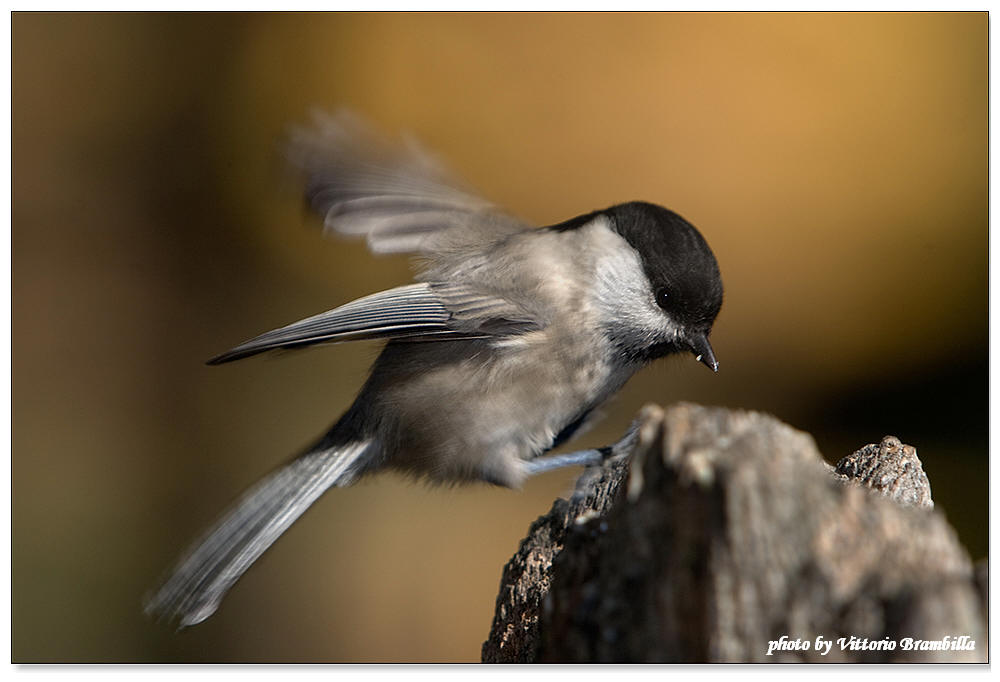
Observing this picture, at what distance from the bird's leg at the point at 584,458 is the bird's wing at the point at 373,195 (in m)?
0.51

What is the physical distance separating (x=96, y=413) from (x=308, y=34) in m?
1.04

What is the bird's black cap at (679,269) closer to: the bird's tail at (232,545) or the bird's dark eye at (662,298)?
the bird's dark eye at (662,298)

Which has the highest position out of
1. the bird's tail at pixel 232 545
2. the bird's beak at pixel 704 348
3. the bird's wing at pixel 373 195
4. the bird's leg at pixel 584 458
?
the bird's wing at pixel 373 195

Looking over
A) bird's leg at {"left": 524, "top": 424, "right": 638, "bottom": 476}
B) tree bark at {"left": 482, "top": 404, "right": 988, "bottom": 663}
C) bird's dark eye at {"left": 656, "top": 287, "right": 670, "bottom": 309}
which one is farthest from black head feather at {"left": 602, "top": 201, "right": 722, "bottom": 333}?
tree bark at {"left": 482, "top": 404, "right": 988, "bottom": 663}

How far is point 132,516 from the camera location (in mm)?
2141

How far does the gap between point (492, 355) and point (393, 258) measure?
470 millimetres

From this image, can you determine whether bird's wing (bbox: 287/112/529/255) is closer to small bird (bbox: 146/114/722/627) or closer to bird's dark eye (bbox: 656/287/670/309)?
small bird (bbox: 146/114/722/627)

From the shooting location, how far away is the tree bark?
673 mm

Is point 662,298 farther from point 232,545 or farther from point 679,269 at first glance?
point 232,545

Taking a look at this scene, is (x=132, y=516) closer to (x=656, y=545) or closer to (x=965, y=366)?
(x=656, y=545)

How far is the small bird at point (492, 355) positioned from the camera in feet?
4.56

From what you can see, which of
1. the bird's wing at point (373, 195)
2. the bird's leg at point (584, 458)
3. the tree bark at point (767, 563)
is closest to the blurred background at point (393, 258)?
the bird's wing at point (373, 195)
